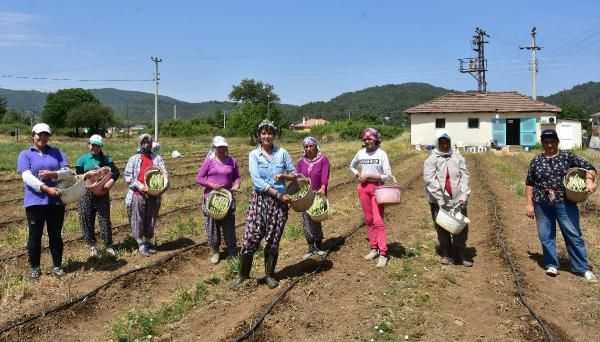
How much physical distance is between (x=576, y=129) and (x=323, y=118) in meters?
91.0

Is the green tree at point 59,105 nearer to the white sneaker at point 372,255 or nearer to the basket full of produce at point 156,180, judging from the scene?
the basket full of produce at point 156,180

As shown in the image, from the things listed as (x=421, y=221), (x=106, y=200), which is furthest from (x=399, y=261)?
(x=106, y=200)

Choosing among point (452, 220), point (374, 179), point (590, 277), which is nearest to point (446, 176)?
point (452, 220)

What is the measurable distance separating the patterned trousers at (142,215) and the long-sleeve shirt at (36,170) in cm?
126

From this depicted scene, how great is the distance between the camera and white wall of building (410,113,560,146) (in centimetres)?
2928

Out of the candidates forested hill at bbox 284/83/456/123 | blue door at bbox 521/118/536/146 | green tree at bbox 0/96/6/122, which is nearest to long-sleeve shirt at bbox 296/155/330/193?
blue door at bbox 521/118/536/146

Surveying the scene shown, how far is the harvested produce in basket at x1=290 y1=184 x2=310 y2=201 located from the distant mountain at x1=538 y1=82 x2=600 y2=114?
373 feet

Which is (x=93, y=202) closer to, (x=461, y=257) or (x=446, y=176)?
(x=446, y=176)

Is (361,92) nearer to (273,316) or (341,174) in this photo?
(341,174)

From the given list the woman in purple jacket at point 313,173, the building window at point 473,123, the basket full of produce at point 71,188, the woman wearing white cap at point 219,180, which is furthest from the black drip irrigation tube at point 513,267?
the building window at point 473,123

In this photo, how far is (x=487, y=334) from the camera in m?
4.50

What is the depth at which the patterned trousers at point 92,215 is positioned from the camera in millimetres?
6762

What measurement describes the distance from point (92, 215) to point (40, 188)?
53.9 inches

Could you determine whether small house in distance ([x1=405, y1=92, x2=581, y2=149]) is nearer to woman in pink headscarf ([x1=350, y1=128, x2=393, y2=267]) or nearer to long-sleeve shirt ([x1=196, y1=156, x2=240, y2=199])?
woman in pink headscarf ([x1=350, y1=128, x2=393, y2=267])
